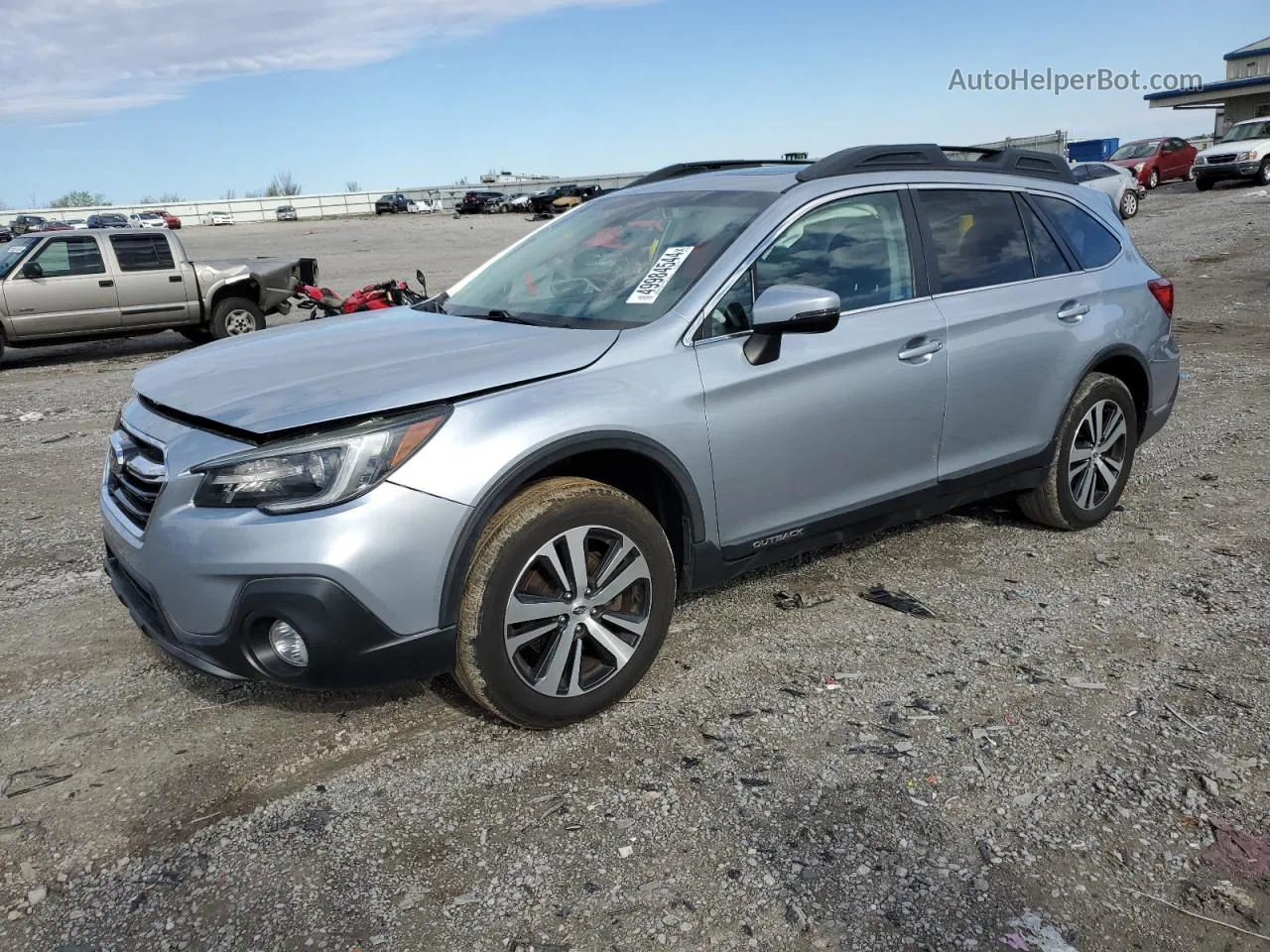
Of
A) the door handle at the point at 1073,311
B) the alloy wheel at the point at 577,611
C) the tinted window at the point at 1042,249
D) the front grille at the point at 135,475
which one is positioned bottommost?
the alloy wheel at the point at 577,611

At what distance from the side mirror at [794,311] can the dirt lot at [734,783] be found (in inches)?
48.3

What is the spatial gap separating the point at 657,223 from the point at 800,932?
2.68 metres

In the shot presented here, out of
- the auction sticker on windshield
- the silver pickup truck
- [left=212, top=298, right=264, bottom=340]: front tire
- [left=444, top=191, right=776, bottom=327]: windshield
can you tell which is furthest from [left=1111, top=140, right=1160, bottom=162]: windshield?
the auction sticker on windshield

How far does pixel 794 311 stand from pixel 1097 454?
2.39 m

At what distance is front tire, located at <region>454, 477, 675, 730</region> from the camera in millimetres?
3076

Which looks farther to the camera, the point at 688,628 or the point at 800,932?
the point at 688,628

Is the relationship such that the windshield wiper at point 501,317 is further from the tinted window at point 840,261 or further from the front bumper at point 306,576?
the front bumper at point 306,576

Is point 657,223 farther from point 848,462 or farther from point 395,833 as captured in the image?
point 395,833

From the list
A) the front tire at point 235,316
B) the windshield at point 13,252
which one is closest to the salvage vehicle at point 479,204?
the front tire at point 235,316

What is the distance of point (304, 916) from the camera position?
2.56 m

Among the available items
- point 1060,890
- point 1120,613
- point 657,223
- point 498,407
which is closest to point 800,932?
point 1060,890

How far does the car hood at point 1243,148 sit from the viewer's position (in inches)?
1166

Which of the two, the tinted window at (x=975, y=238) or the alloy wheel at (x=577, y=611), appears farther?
the tinted window at (x=975, y=238)

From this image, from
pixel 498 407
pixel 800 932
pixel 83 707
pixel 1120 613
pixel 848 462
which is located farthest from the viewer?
pixel 1120 613
